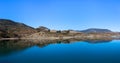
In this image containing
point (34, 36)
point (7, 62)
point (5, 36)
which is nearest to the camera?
point (7, 62)

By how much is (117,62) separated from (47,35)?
120 metres

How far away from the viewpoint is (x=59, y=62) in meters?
28.2

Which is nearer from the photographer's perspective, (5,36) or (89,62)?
(89,62)

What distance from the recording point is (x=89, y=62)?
28.0m

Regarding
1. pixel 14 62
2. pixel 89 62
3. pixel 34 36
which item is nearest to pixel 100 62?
pixel 89 62

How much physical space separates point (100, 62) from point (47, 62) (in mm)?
6875

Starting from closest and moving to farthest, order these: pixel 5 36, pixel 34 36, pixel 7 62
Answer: pixel 7 62, pixel 5 36, pixel 34 36

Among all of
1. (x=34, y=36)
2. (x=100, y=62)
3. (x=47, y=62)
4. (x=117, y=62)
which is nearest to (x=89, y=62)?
(x=100, y=62)

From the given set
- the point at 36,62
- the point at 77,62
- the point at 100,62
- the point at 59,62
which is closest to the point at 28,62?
the point at 36,62

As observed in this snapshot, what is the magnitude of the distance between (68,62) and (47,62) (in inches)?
109

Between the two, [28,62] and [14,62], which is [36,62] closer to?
[28,62]

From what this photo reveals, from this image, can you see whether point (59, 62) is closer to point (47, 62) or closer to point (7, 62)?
point (47, 62)

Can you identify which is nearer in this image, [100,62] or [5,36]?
[100,62]

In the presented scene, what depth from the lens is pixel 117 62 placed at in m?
27.8
